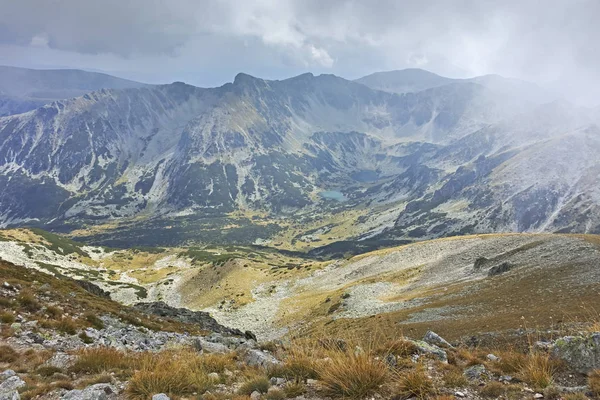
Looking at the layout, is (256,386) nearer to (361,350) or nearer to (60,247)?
(361,350)

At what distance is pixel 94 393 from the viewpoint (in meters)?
7.23

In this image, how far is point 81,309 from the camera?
2194 cm

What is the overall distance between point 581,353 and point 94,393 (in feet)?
36.9

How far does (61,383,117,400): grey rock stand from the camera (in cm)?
717

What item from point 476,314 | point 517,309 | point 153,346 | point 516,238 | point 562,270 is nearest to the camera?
point 153,346

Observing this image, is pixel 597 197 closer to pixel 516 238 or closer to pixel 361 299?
pixel 516 238

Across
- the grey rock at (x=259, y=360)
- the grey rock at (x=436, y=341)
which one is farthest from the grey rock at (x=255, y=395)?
the grey rock at (x=436, y=341)

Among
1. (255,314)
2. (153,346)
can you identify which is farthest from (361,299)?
(153,346)

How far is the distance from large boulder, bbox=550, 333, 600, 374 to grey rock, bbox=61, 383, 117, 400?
10575 mm

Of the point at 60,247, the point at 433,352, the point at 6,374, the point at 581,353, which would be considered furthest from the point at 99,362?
the point at 60,247

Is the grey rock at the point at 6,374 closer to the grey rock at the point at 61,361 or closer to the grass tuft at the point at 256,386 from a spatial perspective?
the grey rock at the point at 61,361

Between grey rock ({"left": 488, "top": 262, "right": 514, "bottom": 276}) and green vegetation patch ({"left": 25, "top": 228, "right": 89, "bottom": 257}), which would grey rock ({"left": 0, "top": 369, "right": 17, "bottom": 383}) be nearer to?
grey rock ({"left": 488, "top": 262, "right": 514, "bottom": 276})

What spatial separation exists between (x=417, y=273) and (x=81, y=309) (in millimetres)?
55452

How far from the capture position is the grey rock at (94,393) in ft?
23.5
